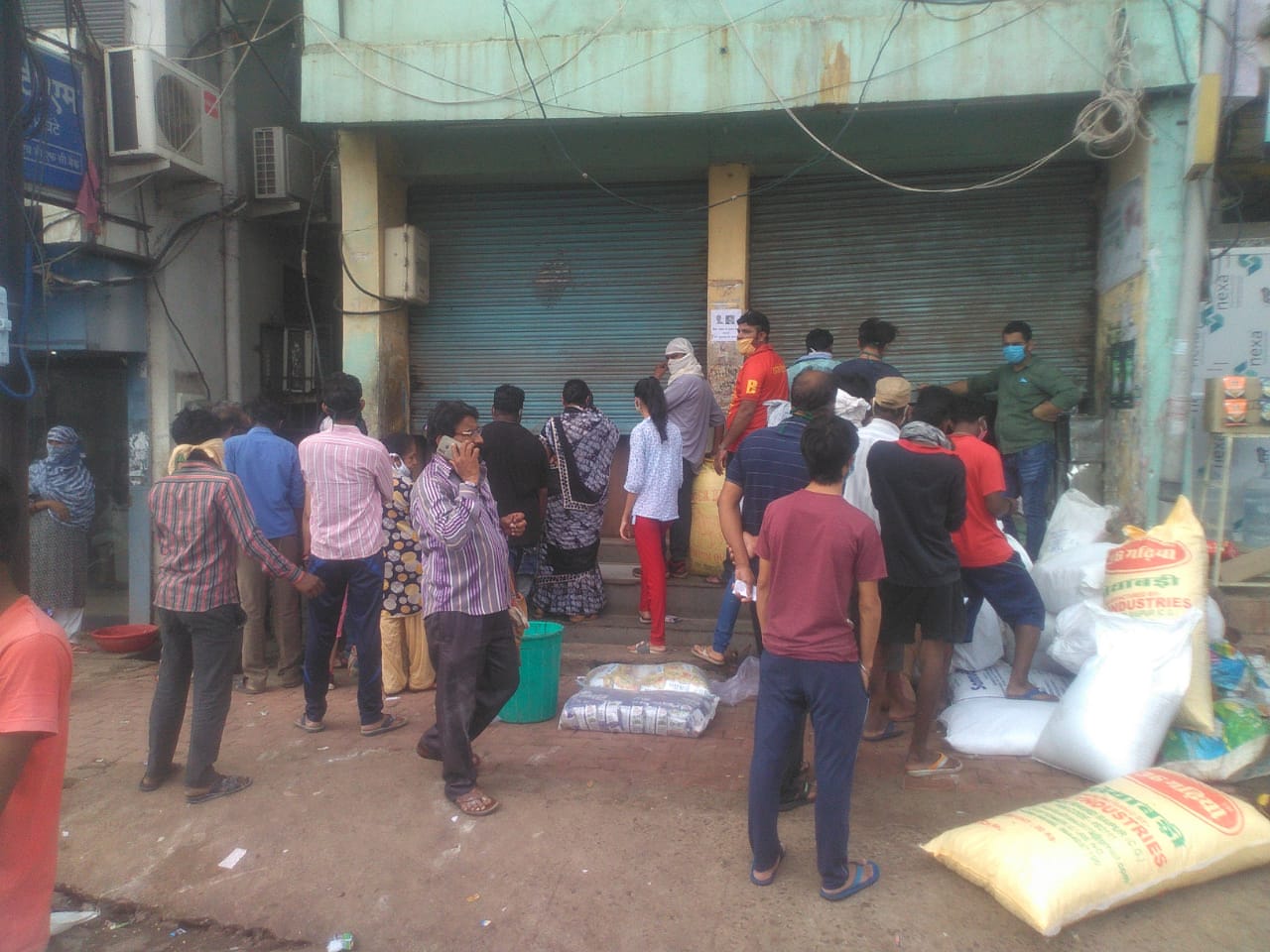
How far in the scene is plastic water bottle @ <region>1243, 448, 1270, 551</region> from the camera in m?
5.95

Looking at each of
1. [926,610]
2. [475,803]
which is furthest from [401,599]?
[926,610]

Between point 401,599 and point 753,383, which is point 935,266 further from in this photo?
point 401,599

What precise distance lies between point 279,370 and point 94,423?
1.62 metres

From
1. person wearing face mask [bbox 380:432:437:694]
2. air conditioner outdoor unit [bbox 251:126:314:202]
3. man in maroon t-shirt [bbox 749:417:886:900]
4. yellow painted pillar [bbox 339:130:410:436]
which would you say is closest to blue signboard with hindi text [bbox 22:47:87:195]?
air conditioner outdoor unit [bbox 251:126:314:202]

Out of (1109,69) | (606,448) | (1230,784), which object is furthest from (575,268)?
(1230,784)

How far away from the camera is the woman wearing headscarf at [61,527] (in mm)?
6688

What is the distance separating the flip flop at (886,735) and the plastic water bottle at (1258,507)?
10.4 ft

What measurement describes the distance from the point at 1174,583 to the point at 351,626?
4067mm

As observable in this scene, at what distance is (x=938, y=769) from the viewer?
4.09m

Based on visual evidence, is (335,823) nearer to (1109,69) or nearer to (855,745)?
(855,745)

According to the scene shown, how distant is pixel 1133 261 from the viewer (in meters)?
5.92

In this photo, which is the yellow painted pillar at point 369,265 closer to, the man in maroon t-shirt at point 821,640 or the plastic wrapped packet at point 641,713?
the plastic wrapped packet at point 641,713

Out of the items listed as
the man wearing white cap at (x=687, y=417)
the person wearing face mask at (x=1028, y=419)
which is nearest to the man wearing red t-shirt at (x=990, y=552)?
the person wearing face mask at (x=1028, y=419)

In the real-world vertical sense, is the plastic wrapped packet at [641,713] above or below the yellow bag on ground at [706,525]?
below
